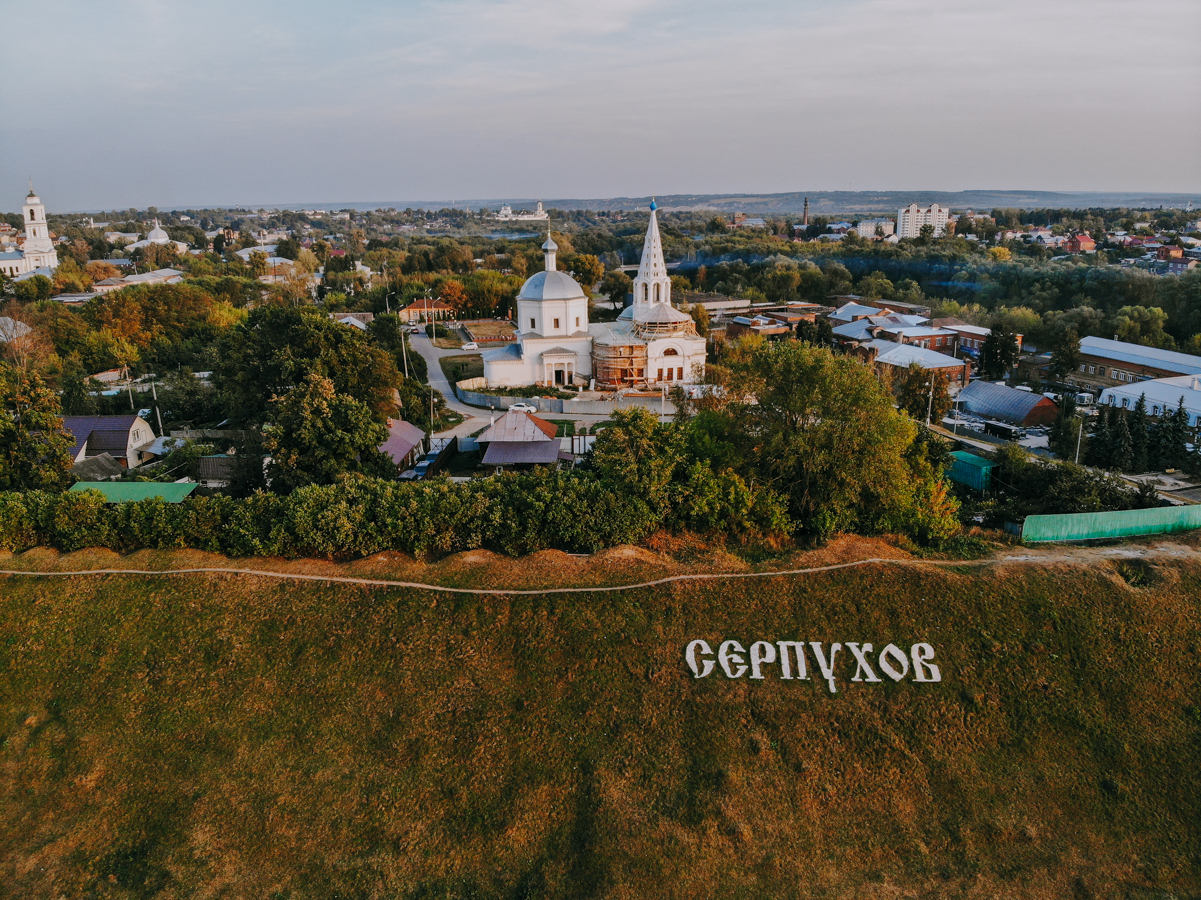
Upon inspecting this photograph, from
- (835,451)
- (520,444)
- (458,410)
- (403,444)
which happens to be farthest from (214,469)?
(835,451)

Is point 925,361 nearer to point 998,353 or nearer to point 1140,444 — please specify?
point 998,353

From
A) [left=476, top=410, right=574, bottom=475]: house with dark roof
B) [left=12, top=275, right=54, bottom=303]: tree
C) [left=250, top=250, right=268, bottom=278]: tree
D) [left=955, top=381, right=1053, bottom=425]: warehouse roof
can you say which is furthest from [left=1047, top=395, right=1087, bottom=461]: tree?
[left=250, top=250, right=268, bottom=278]: tree

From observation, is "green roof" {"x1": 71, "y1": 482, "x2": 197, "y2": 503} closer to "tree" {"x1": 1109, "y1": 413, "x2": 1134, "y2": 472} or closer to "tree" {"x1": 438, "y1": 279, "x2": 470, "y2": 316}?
"tree" {"x1": 1109, "y1": 413, "x2": 1134, "y2": 472}

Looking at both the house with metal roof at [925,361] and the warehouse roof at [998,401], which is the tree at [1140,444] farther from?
the house with metal roof at [925,361]

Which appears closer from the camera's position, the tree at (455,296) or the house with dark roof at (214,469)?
the house with dark roof at (214,469)

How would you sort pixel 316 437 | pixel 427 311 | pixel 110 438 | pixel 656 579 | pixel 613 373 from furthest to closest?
1. pixel 427 311
2. pixel 613 373
3. pixel 110 438
4. pixel 316 437
5. pixel 656 579

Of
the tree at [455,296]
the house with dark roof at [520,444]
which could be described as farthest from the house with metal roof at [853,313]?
the house with dark roof at [520,444]
